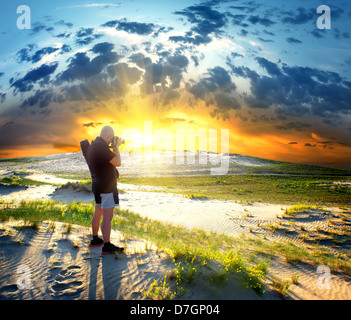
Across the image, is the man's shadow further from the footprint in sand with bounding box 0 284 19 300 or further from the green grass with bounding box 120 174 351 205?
the green grass with bounding box 120 174 351 205

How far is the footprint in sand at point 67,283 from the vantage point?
→ 3465 millimetres

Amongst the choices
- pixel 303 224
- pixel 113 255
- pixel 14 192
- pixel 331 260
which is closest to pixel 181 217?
pixel 303 224

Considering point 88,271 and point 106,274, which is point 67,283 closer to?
point 88,271

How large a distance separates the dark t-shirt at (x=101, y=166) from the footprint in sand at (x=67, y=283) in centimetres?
151

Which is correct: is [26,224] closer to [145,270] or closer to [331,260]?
[145,270]

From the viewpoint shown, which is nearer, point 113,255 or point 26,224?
point 113,255

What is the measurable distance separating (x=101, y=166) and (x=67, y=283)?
6.95 ft

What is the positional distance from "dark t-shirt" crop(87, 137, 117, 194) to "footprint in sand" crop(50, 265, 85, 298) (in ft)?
4.97

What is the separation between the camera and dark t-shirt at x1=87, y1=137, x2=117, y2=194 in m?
4.23

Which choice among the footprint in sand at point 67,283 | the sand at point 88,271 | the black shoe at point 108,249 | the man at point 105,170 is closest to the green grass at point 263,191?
the sand at point 88,271
